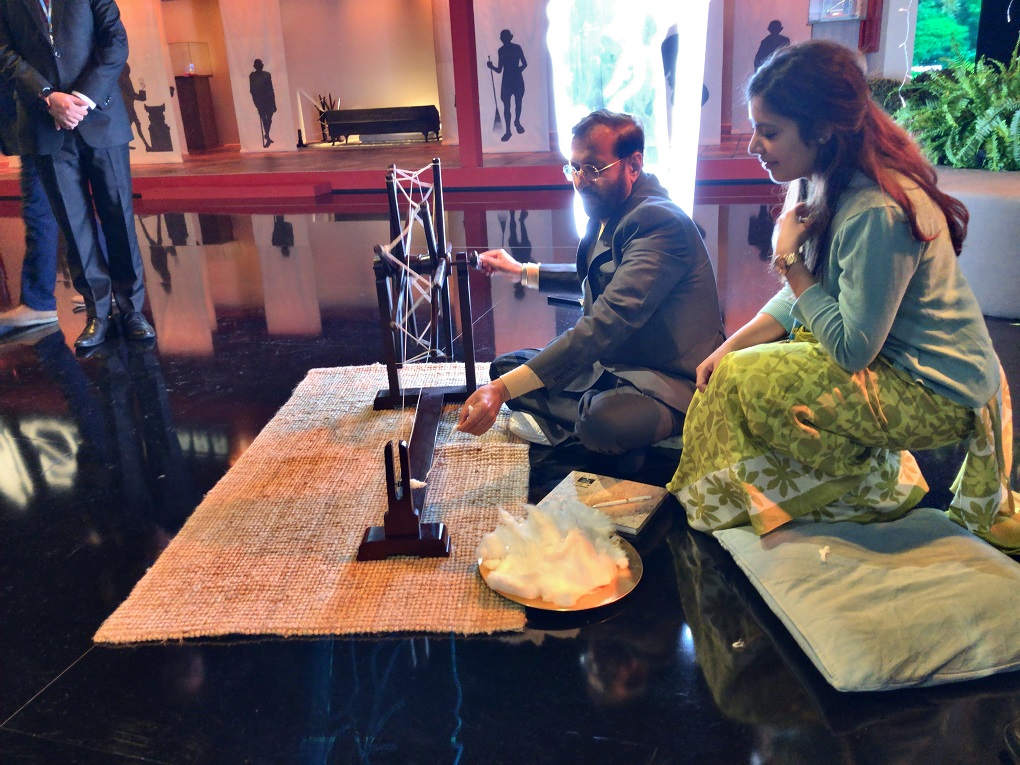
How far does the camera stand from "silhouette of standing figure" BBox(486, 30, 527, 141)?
8.64m

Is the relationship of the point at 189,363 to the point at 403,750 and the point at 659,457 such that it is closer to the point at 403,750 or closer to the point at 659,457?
the point at 659,457

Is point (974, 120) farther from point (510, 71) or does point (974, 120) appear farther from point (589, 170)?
point (510, 71)

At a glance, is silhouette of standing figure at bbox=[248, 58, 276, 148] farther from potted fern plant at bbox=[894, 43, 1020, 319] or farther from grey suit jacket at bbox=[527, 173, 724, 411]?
grey suit jacket at bbox=[527, 173, 724, 411]

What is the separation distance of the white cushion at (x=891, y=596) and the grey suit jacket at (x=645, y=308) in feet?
1.83

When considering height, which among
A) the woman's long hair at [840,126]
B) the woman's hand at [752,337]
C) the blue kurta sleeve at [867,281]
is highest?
the woman's long hair at [840,126]

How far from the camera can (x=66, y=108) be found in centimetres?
335

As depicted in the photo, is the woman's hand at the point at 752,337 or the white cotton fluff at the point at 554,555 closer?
the white cotton fluff at the point at 554,555

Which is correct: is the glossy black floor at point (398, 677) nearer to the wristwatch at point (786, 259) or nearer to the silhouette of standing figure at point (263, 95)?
the wristwatch at point (786, 259)

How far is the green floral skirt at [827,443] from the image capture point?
68.0 inches

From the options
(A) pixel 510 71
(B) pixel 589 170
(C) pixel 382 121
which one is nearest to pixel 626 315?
(B) pixel 589 170

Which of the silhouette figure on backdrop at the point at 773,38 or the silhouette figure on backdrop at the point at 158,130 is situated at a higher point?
the silhouette figure on backdrop at the point at 773,38

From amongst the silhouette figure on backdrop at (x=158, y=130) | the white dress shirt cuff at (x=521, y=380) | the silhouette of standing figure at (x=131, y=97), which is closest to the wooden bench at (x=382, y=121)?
the silhouette figure on backdrop at (x=158, y=130)

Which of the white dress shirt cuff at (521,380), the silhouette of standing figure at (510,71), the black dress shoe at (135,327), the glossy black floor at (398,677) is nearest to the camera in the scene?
the glossy black floor at (398,677)

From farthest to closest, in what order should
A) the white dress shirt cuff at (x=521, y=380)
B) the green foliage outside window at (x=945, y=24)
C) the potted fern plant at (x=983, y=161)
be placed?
1. the green foliage outside window at (x=945, y=24)
2. the potted fern plant at (x=983, y=161)
3. the white dress shirt cuff at (x=521, y=380)
